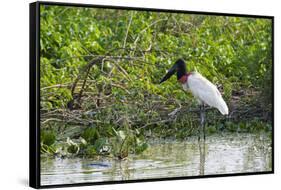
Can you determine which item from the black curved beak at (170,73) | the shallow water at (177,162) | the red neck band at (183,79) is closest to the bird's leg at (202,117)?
the shallow water at (177,162)

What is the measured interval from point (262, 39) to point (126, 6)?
1549 millimetres

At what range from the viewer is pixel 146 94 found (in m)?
7.46

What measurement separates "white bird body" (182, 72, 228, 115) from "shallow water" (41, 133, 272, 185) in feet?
1.07

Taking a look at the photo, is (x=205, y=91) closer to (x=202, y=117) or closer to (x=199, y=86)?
(x=199, y=86)

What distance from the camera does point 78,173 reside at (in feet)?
23.4

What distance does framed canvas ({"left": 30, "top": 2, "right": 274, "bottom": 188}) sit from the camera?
701 cm

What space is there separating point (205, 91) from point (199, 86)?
0.08 meters

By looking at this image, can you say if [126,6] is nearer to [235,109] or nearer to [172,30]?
[172,30]

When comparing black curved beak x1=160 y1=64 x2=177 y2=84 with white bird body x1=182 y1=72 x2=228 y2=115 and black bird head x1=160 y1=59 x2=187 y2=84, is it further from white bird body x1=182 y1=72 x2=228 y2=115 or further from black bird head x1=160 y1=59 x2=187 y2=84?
white bird body x1=182 y1=72 x2=228 y2=115

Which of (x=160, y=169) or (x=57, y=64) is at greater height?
(x=57, y=64)

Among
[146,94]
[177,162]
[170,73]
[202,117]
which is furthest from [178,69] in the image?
[177,162]

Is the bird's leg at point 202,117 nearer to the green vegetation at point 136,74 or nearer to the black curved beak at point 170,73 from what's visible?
the green vegetation at point 136,74

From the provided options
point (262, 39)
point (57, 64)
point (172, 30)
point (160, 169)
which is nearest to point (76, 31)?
point (57, 64)

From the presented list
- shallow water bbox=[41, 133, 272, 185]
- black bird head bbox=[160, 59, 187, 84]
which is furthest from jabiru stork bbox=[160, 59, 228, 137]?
shallow water bbox=[41, 133, 272, 185]
